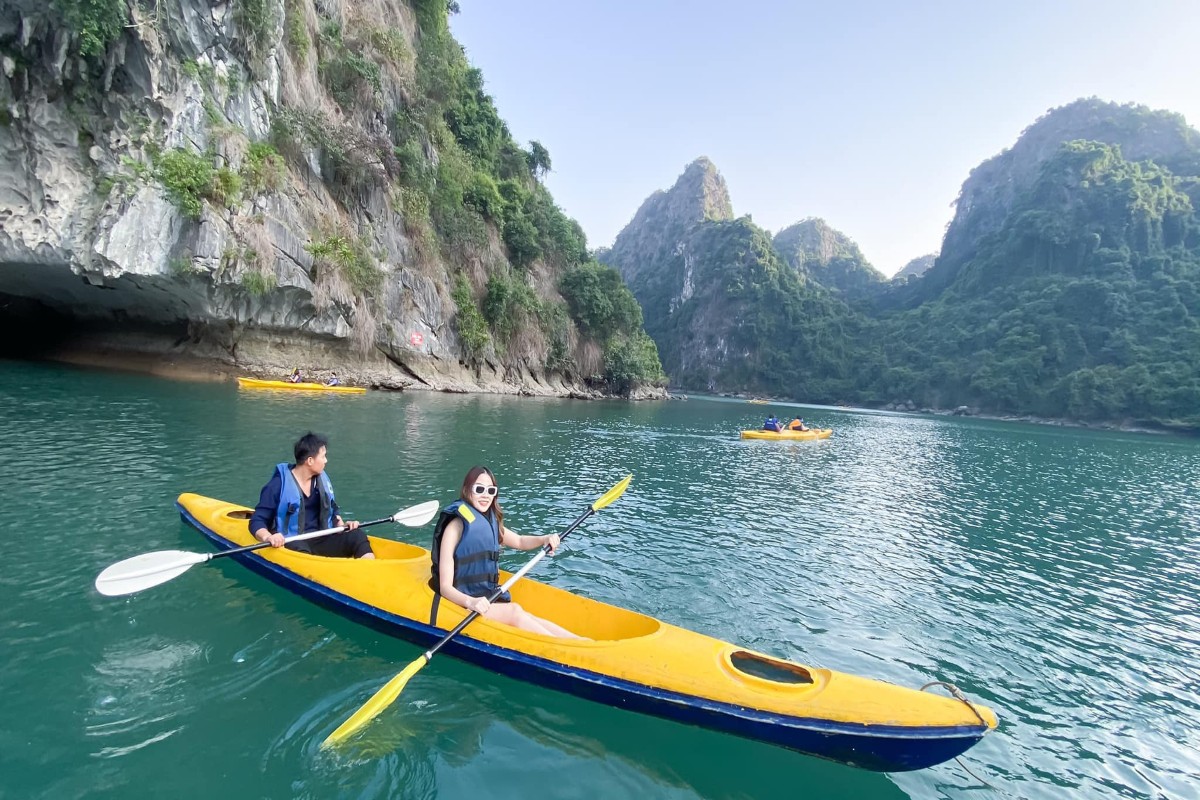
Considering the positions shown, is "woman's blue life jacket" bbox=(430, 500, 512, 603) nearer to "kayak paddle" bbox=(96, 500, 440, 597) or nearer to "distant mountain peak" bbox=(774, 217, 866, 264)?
"kayak paddle" bbox=(96, 500, 440, 597)

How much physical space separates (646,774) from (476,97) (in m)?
46.8

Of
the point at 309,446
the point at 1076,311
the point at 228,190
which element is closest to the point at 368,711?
the point at 309,446

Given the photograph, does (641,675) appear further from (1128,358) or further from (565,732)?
(1128,358)

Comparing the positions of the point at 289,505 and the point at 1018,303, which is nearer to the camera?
the point at 289,505

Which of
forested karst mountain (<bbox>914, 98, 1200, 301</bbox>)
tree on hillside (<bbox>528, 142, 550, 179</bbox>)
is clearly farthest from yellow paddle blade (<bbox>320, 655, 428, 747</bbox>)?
forested karst mountain (<bbox>914, 98, 1200, 301</bbox>)

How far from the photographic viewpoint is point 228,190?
21156 mm

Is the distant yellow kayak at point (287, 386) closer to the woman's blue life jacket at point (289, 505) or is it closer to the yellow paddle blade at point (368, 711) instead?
the woman's blue life jacket at point (289, 505)

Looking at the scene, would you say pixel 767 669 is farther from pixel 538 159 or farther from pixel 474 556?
pixel 538 159

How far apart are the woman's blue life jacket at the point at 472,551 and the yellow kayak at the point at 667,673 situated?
215mm

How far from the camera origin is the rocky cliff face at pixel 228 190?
17453 mm

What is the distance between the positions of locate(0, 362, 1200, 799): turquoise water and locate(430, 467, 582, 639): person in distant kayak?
0.56m

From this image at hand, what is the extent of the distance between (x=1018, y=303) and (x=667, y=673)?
104m

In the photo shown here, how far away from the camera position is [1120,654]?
6.40 m

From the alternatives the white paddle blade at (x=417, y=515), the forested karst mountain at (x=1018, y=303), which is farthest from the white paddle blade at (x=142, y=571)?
the forested karst mountain at (x=1018, y=303)
